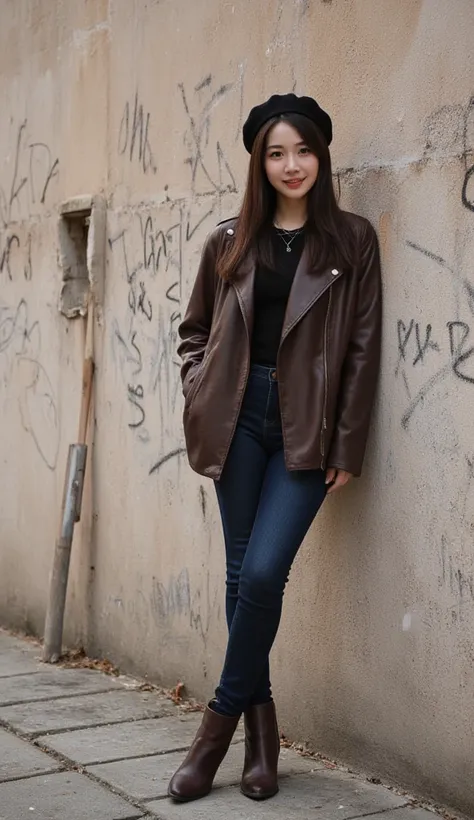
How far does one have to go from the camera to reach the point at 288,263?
13.9 feet

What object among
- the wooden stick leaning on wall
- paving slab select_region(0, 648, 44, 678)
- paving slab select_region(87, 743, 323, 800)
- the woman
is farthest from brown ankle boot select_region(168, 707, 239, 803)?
the wooden stick leaning on wall

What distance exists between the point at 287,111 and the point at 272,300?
618 millimetres

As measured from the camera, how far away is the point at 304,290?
414cm

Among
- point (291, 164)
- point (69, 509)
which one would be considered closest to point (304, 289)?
point (291, 164)

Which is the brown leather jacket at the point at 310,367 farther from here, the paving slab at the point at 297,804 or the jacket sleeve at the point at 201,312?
the paving slab at the point at 297,804

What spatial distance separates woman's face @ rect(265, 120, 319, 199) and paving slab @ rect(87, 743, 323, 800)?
6.56 ft

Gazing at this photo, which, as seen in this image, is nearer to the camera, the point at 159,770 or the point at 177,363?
the point at 159,770

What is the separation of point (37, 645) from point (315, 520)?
2374 millimetres

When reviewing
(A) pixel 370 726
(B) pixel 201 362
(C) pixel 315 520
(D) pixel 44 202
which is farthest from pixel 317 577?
(D) pixel 44 202

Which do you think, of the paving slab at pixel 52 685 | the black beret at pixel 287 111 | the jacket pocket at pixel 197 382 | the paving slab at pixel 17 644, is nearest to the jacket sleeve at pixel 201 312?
the jacket pocket at pixel 197 382

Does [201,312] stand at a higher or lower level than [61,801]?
higher

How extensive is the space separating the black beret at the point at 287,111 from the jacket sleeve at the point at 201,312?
17.1 inches

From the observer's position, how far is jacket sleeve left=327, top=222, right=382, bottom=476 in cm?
421

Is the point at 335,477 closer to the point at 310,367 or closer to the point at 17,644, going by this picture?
the point at 310,367
